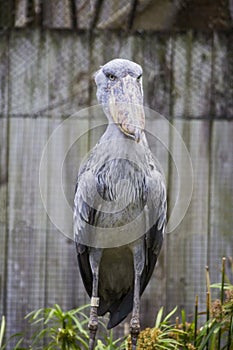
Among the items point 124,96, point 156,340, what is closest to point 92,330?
point 156,340

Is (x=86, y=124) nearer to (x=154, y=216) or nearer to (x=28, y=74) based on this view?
(x=28, y=74)

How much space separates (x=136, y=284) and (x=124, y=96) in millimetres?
610

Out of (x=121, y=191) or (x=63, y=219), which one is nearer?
(x=121, y=191)

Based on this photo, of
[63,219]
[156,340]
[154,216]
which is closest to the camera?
[154,216]

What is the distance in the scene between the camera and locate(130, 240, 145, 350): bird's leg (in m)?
2.56

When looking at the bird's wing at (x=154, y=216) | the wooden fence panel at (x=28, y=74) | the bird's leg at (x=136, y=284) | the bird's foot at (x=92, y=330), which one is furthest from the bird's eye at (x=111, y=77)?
the wooden fence panel at (x=28, y=74)

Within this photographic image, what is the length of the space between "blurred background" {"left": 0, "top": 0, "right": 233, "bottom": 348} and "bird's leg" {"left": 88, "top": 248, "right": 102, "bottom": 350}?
0.81 metres

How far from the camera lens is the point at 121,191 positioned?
2.42 meters

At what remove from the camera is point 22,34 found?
342cm

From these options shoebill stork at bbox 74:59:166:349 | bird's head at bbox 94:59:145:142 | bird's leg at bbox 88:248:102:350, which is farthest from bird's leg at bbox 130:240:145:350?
bird's head at bbox 94:59:145:142

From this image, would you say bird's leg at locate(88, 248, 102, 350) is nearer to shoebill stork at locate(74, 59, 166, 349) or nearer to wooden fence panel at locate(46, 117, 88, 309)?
shoebill stork at locate(74, 59, 166, 349)

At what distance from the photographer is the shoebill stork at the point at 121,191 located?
2396 mm

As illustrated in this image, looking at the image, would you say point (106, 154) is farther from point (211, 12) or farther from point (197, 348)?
point (211, 12)

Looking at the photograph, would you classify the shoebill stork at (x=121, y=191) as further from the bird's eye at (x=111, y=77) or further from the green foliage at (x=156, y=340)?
the green foliage at (x=156, y=340)
